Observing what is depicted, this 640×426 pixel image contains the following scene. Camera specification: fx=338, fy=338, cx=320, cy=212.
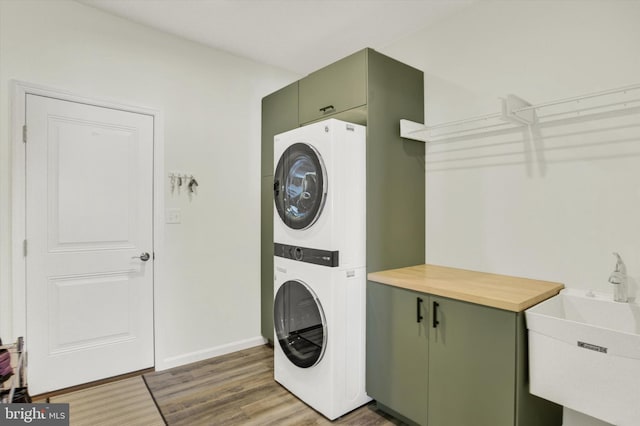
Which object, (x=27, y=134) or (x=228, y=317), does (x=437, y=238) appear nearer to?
(x=228, y=317)

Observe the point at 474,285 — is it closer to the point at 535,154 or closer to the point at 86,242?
the point at 535,154

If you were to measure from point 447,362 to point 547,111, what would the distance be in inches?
60.5

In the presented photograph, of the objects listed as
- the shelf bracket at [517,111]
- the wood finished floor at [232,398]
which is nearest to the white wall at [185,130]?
the wood finished floor at [232,398]

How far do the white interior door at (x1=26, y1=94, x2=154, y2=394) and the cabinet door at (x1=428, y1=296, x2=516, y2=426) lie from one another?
2.19m

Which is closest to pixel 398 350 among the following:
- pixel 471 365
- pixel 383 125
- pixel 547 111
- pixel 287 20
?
pixel 471 365

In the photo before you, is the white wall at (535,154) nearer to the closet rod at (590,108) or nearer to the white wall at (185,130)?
the closet rod at (590,108)

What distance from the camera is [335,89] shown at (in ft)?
7.84

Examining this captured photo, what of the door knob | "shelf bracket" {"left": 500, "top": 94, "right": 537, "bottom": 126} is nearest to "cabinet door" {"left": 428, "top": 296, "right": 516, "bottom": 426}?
"shelf bracket" {"left": 500, "top": 94, "right": 537, "bottom": 126}

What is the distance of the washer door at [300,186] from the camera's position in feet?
6.88

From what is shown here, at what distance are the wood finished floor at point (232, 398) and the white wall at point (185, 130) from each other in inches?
9.3

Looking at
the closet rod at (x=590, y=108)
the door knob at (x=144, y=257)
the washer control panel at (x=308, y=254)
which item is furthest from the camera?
the door knob at (x=144, y=257)

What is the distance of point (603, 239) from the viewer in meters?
1.78

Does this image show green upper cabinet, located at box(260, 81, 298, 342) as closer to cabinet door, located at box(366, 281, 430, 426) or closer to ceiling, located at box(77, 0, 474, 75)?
ceiling, located at box(77, 0, 474, 75)

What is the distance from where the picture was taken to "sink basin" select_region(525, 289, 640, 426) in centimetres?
126
